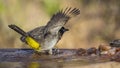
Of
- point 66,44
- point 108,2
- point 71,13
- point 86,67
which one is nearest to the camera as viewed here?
point 86,67

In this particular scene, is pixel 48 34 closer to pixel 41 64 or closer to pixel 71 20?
pixel 41 64

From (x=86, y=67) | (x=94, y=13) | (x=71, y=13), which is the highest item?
(x=94, y=13)

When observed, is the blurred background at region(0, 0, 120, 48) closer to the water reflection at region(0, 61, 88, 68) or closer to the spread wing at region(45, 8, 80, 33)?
the spread wing at region(45, 8, 80, 33)

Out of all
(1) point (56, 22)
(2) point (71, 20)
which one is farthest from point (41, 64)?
(2) point (71, 20)

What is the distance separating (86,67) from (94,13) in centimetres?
860

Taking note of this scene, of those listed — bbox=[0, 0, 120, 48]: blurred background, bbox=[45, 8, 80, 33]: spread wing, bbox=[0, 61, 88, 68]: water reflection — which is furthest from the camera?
bbox=[0, 0, 120, 48]: blurred background

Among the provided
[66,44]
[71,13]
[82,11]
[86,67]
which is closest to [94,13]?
[82,11]

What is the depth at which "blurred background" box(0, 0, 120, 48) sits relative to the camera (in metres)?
15.4

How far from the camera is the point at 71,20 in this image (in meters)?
16.0

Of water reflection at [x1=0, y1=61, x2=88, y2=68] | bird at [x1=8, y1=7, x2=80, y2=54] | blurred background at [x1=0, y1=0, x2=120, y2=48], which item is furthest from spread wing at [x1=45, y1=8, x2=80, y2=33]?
blurred background at [x1=0, y1=0, x2=120, y2=48]

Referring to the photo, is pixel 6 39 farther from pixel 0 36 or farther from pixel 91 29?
pixel 91 29

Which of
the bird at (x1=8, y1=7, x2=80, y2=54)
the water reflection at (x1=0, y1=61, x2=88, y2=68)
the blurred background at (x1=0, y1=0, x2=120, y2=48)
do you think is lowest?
the water reflection at (x1=0, y1=61, x2=88, y2=68)

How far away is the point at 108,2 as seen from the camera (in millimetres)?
16422

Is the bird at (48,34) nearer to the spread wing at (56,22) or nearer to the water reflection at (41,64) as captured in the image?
the spread wing at (56,22)
